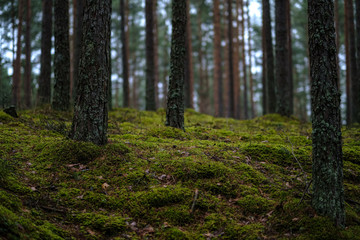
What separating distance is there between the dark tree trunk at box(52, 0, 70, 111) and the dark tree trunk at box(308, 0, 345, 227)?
8558 millimetres

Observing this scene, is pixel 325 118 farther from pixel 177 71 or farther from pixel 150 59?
pixel 150 59

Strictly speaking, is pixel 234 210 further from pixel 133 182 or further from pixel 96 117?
pixel 96 117

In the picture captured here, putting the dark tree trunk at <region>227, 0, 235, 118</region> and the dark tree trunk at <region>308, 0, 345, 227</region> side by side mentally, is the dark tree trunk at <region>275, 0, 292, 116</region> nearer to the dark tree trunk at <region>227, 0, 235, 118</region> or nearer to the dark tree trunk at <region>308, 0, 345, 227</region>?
the dark tree trunk at <region>227, 0, 235, 118</region>

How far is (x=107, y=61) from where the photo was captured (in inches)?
216

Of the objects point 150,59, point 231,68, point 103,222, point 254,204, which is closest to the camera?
point 103,222

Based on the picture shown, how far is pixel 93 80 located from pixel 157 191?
2.57m

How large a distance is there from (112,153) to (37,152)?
1.47 m

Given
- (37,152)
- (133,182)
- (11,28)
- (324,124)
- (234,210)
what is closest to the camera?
(324,124)

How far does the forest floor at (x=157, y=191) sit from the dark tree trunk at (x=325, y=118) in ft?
0.93

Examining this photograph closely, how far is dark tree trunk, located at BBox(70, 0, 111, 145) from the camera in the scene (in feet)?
17.2

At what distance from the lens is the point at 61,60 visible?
31.9ft

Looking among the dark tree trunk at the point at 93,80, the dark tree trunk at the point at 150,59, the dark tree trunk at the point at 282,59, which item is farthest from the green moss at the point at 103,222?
the dark tree trunk at the point at 150,59

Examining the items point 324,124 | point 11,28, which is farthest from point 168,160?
point 11,28

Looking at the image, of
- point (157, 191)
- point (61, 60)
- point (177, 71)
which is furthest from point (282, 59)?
point (157, 191)
